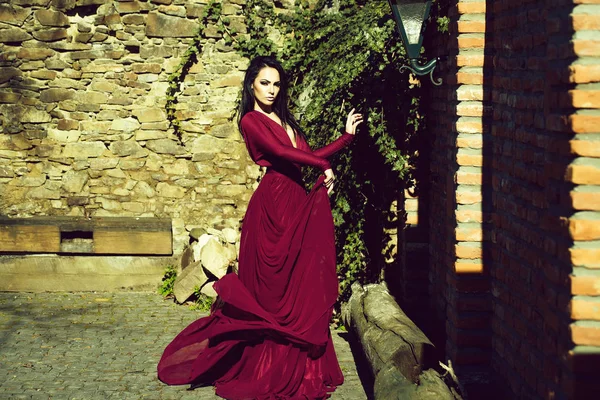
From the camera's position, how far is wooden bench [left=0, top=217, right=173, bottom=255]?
810 centimetres

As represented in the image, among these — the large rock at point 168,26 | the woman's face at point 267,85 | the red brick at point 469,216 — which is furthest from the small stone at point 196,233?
the red brick at point 469,216

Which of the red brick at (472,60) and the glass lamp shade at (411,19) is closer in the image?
the red brick at (472,60)

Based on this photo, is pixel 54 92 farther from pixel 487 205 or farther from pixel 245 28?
pixel 487 205

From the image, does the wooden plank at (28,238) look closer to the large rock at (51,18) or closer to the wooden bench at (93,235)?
the wooden bench at (93,235)

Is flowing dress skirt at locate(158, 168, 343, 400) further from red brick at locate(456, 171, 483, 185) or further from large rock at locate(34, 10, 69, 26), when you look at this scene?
large rock at locate(34, 10, 69, 26)

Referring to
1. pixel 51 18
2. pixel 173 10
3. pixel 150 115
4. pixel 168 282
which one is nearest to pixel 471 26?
pixel 173 10

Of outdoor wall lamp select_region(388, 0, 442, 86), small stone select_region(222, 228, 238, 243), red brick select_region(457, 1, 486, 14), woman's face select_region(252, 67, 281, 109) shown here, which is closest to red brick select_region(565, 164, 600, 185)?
red brick select_region(457, 1, 486, 14)

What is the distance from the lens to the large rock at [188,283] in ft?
24.7

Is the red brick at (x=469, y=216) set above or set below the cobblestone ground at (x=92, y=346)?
above

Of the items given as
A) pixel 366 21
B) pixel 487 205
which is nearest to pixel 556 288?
pixel 487 205

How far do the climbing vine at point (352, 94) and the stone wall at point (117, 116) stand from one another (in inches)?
9.1

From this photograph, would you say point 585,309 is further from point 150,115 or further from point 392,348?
point 150,115

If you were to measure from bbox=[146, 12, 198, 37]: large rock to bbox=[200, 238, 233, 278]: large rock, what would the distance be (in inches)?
84.8

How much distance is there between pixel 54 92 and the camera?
26.6 ft
